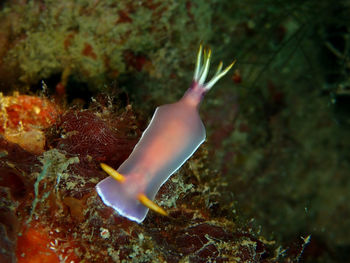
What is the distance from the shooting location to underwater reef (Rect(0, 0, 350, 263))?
2.01 m

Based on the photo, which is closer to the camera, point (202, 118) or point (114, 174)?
point (114, 174)

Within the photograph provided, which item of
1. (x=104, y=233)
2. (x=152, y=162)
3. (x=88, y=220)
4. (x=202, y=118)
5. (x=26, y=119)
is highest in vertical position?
(x=26, y=119)

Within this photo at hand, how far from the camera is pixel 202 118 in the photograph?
180 inches

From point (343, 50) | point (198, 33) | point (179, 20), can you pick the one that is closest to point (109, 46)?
point (179, 20)

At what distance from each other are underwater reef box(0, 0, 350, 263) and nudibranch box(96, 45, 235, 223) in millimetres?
184

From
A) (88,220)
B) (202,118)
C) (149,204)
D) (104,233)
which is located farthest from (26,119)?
(202,118)

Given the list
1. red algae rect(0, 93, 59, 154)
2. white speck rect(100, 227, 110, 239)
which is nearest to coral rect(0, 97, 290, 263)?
white speck rect(100, 227, 110, 239)

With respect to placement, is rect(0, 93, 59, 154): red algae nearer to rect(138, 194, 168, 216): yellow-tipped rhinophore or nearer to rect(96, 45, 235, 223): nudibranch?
rect(96, 45, 235, 223): nudibranch

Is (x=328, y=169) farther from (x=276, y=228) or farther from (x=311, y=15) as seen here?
(x=311, y=15)

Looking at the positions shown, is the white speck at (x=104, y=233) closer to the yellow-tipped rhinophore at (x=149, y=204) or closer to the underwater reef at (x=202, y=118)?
the underwater reef at (x=202, y=118)

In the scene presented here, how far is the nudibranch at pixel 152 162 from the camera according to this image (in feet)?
6.21

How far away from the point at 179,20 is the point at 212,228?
106 inches

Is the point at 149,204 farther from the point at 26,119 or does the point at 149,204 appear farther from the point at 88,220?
the point at 26,119

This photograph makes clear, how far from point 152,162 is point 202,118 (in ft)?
8.73
